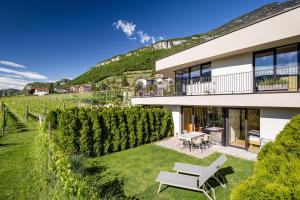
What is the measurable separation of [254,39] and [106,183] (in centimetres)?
976

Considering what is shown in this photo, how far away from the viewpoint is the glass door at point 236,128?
11016 mm

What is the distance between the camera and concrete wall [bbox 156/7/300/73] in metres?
7.82

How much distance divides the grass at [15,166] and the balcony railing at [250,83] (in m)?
10.8

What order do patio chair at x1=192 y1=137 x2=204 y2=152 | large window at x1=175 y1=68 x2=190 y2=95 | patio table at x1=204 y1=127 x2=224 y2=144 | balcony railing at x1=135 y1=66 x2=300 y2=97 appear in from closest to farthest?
balcony railing at x1=135 y1=66 x2=300 y2=97
patio chair at x1=192 y1=137 x2=204 y2=152
patio table at x1=204 y1=127 x2=224 y2=144
large window at x1=175 y1=68 x2=190 y2=95

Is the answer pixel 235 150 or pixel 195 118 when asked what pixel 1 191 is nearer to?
pixel 235 150

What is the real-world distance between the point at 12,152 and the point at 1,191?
4.90m

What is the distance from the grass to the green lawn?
2.24 meters

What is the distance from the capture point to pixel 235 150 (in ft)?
34.9

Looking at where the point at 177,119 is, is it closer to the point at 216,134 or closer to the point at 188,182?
the point at 216,134

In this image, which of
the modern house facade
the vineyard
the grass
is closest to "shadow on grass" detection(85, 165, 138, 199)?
the grass

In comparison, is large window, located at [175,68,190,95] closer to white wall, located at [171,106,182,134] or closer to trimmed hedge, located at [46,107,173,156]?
white wall, located at [171,106,182,134]

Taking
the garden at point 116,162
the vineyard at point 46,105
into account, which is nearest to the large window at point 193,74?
the garden at point 116,162

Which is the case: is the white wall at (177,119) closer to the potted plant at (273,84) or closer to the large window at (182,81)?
the large window at (182,81)

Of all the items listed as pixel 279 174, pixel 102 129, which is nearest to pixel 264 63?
pixel 279 174
